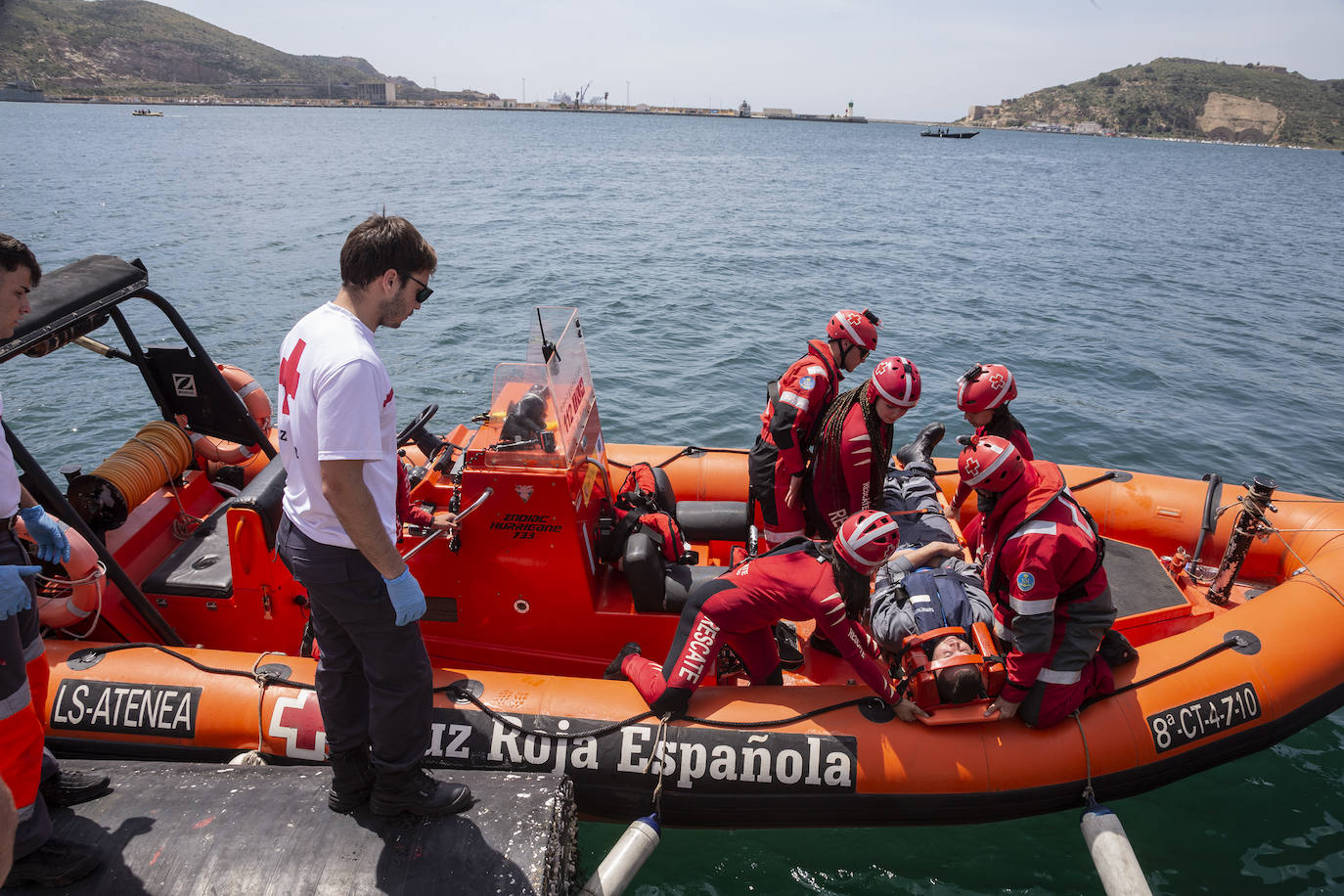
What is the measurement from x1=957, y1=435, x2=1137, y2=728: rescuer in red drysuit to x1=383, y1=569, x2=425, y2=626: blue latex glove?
216 centimetres

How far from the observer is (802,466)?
168 inches

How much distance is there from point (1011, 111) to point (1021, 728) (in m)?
153

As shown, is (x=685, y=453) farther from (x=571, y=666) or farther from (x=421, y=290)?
(x=421, y=290)

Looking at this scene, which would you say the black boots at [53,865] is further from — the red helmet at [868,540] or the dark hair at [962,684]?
the dark hair at [962,684]

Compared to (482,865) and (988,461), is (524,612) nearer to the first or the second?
(482,865)

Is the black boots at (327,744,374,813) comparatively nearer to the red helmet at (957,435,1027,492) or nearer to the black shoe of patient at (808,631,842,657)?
the black shoe of patient at (808,631,842,657)

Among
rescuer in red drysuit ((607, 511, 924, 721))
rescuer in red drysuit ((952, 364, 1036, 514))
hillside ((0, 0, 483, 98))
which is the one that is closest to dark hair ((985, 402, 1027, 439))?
rescuer in red drysuit ((952, 364, 1036, 514))

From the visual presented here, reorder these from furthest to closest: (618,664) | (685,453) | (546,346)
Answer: (685,453) → (618,664) → (546,346)

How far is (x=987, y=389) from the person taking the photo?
4.05m

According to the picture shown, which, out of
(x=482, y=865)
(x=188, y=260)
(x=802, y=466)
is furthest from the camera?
(x=188, y=260)

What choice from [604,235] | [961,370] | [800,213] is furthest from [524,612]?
[800,213]

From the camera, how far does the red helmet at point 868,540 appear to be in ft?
9.98

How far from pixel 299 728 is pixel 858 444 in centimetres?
286

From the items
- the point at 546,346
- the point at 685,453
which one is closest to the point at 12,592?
the point at 546,346
